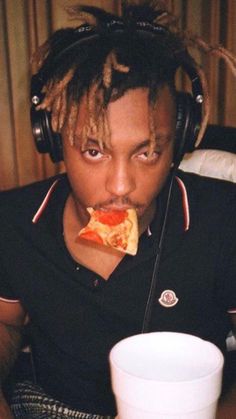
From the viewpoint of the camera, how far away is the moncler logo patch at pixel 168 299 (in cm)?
120

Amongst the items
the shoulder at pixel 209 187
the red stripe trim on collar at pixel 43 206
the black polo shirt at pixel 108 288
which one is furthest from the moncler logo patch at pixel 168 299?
the red stripe trim on collar at pixel 43 206

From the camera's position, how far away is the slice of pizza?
3.68 ft

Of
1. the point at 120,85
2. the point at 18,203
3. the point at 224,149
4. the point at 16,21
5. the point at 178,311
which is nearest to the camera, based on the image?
the point at 120,85

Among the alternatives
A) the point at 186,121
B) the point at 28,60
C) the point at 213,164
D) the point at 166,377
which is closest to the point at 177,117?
the point at 186,121

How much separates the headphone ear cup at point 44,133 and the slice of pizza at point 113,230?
159 millimetres

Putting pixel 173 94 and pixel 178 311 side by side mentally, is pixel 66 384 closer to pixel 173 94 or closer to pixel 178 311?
pixel 178 311

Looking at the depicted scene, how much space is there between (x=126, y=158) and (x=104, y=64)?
19cm

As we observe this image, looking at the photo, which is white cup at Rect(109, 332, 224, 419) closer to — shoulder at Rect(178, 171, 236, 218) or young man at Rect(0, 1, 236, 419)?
young man at Rect(0, 1, 236, 419)

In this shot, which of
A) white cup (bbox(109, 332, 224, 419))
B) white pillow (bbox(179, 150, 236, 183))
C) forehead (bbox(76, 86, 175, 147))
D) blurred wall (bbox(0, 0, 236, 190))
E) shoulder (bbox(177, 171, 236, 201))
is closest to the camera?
white cup (bbox(109, 332, 224, 419))

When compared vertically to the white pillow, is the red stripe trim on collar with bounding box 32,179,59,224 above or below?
below

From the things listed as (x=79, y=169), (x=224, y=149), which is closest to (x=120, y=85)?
(x=79, y=169)

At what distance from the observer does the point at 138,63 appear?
42.1 inches

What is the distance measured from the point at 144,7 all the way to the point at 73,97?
0.27m

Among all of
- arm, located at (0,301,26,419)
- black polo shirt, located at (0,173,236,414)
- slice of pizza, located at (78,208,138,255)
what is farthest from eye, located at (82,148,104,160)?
arm, located at (0,301,26,419)
